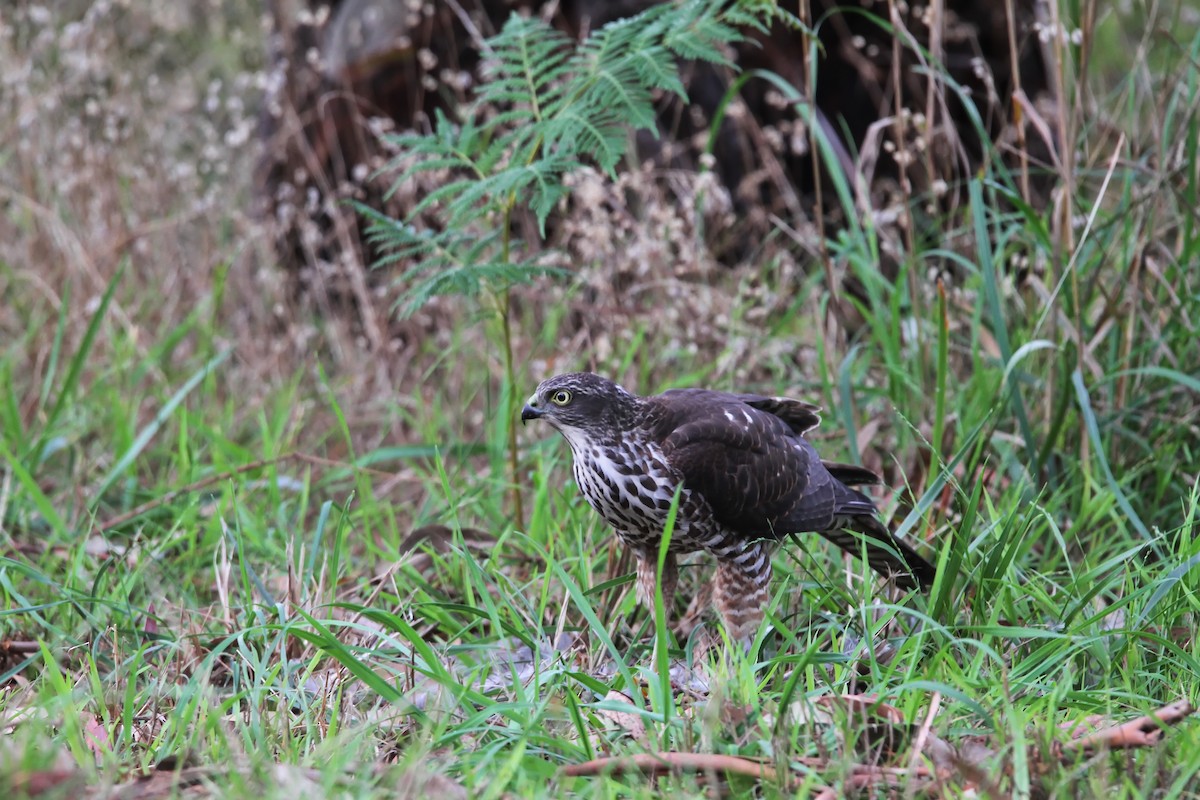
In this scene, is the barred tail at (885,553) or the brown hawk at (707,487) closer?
the brown hawk at (707,487)

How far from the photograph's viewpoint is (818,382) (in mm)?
4438

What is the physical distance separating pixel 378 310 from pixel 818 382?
92.8 inches

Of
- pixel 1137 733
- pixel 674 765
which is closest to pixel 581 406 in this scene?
pixel 674 765

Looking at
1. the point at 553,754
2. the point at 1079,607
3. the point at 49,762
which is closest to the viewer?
the point at 49,762

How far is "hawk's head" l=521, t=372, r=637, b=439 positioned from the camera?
3150mm

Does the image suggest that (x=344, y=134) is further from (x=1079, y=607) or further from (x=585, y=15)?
(x=1079, y=607)

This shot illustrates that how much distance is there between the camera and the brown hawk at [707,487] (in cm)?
306

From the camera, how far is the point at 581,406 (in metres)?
3.16

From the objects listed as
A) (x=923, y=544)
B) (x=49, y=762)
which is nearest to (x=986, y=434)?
(x=923, y=544)

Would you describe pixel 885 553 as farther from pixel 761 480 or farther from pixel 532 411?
pixel 532 411

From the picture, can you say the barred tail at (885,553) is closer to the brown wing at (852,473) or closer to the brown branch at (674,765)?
the brown wing at (852,473)

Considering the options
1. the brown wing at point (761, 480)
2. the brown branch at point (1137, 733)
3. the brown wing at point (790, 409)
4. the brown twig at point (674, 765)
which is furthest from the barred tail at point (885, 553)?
the brown twig at point (674, 765)

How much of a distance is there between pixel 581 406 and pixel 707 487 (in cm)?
40

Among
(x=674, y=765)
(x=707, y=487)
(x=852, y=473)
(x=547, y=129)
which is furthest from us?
(x=852, y=473)
